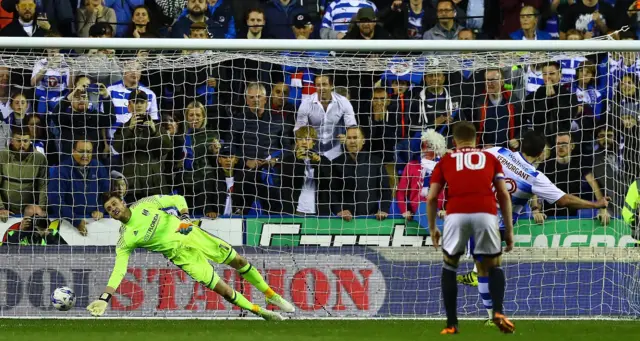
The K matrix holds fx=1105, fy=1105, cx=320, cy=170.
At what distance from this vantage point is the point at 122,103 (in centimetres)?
1220

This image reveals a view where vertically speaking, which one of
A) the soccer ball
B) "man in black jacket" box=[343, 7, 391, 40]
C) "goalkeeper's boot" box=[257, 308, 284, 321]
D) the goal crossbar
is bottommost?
"goalkeeper's boot" box=[257, 308, 284, 321]

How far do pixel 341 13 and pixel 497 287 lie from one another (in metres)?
6.70

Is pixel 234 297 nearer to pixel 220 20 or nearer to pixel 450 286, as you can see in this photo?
pixel 450 286

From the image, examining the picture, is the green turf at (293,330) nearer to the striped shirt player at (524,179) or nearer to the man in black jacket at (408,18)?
the striped shirt player at (524,179)

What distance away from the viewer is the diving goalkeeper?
11039mm

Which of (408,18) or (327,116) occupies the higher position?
(408,18)

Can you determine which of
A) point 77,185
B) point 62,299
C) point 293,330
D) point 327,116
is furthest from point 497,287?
point 77,185

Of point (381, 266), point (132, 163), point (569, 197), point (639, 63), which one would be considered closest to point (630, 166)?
point (639, 63)

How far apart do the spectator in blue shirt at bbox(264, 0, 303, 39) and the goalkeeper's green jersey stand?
376cm

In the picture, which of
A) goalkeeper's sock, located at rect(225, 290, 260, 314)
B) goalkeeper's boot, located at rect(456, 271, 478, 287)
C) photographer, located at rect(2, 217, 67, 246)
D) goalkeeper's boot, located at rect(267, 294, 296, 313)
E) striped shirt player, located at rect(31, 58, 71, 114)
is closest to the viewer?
goalkeeper's sock, located at rect(225, 290, 260, 314)

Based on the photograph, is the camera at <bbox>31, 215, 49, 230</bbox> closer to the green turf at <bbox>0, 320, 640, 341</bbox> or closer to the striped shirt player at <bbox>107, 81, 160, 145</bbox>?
the green turf at <bbox>0, 320, 640, 341</bbox>

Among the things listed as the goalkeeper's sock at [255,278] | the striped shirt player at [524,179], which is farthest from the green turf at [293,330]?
the striped shirt player at [524,179]

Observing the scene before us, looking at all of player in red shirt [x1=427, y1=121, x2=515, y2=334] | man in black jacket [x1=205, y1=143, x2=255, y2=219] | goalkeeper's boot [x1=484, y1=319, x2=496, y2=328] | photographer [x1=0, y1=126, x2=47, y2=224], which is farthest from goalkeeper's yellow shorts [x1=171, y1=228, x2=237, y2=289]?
player in red shirt [x1=427, y1=121, x2=515, y2=334]

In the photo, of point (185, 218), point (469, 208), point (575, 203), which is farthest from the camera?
point (185, 218)
